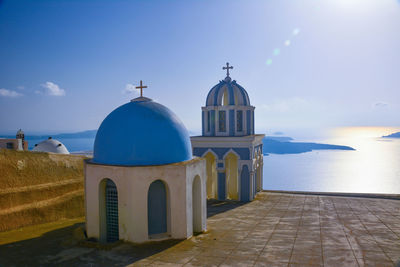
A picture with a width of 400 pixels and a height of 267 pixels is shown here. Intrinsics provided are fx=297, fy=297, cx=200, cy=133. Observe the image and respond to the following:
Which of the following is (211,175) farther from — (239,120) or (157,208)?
(157,208)

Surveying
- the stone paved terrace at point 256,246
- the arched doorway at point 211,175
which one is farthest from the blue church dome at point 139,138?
the arched doorway at point 211,175

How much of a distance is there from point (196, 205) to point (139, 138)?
11.6ft

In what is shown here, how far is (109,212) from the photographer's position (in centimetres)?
1060

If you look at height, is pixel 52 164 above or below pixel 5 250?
above

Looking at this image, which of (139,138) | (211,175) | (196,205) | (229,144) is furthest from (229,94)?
(139,138)

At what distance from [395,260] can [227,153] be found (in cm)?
1289

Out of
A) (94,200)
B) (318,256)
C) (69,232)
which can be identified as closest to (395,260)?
(318,256)

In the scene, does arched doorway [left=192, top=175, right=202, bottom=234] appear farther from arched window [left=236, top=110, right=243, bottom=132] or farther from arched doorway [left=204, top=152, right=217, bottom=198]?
arched window [left=236, top=110, right=243, bottom=132]

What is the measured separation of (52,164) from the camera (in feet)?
53.5

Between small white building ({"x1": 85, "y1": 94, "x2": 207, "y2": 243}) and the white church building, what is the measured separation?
970cm

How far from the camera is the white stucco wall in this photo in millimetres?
9602

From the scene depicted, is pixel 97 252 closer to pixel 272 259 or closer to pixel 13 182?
pixel 272 259

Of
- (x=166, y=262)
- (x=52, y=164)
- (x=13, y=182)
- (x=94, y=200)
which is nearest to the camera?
(x=166, y=262)

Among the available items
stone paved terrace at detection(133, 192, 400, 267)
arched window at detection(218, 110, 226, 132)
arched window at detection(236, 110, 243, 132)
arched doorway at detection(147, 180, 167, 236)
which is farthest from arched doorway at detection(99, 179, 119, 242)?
arched window at detection(236, 110, 243, 132)
